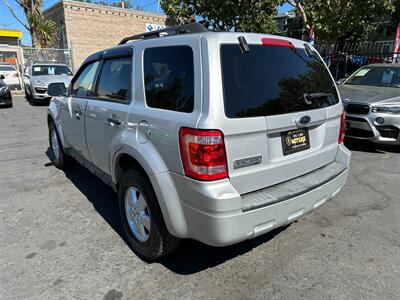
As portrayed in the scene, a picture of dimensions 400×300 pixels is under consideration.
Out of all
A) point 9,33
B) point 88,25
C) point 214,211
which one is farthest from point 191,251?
point 9,33

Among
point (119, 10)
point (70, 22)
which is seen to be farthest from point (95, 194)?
point (119, 10)

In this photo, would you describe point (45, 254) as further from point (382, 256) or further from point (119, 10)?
point (119, 10)

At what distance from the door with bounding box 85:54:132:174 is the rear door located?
3.52ft

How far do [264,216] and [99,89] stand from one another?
89.8 inches

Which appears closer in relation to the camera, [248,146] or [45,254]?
[248,146]

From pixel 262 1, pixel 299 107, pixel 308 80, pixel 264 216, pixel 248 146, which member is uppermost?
pixel 262 1

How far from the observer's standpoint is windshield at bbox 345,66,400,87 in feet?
23.8

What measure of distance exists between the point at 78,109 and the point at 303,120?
104 inches

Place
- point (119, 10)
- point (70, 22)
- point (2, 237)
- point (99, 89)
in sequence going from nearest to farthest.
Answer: point (2, 237), point (99, 89), point (70, 22), point (119, 10)

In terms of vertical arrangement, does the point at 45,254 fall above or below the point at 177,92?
below

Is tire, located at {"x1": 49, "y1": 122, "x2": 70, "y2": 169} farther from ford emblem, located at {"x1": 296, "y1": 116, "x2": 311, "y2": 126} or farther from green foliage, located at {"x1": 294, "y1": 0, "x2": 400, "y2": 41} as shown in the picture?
green foliage, located at {"x1": 294, "y1": 0, "x2": 400, "y2": 41}

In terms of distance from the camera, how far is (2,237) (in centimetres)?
339

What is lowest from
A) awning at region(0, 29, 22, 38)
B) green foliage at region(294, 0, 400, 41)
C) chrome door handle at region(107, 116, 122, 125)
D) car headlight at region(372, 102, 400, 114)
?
car headlight at region(372, 102, 400, 114)

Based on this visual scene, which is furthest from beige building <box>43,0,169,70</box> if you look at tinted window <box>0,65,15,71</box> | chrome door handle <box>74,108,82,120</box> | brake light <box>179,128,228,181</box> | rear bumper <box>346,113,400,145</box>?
brake light <box>179,128,228,181</box>
